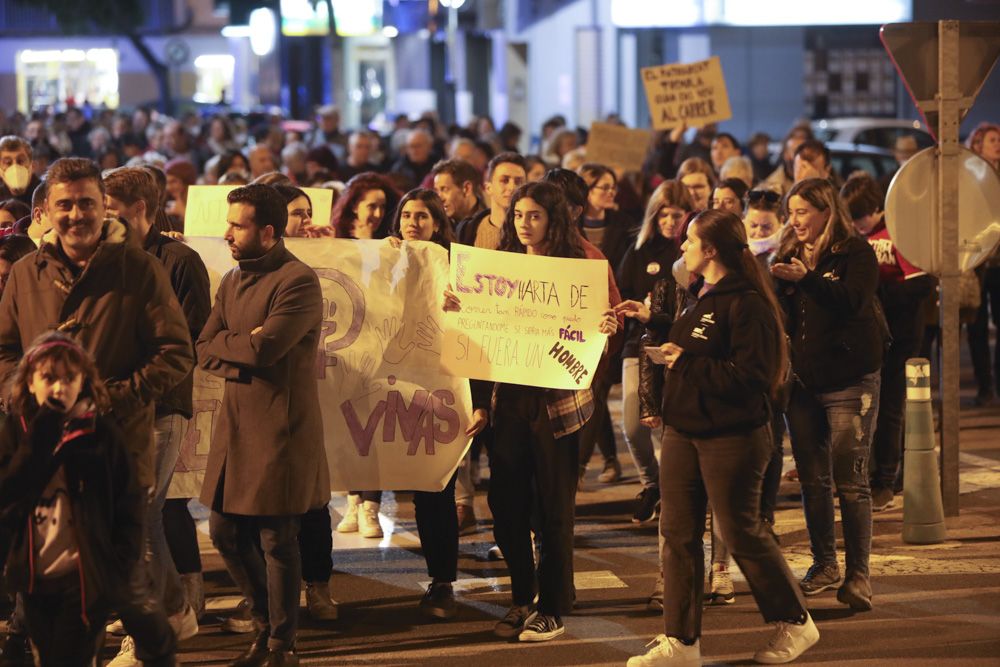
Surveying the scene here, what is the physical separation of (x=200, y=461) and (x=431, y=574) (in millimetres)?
1329

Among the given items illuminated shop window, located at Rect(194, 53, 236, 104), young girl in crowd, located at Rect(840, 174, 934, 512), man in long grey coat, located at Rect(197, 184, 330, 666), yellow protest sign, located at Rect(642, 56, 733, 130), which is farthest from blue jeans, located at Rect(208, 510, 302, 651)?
illuminated shop window, located at Rect(194, 53, 236, 104)

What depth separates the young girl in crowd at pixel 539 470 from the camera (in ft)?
23.1

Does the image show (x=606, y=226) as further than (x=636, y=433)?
Yes

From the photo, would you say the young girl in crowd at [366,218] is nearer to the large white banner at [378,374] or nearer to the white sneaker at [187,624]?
the large white banner at [378,374]

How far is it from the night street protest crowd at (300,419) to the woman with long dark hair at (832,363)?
0.04 ft

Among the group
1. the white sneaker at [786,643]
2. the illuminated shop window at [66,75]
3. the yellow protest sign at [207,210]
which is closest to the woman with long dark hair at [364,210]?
the yellow protest sign at [207,210]

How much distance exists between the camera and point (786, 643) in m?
6.64

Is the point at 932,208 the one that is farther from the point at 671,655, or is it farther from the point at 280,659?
the point at 280,659

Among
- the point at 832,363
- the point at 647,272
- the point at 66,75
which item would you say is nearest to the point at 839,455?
the point at 832,363

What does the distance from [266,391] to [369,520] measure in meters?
3.04

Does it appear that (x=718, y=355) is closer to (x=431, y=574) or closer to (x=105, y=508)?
(x=431, y=574)

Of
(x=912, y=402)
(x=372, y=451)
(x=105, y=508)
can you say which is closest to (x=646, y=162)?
(x=912, y=402)

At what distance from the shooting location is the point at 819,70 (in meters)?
33.1

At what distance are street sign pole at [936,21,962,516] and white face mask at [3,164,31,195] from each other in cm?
568
